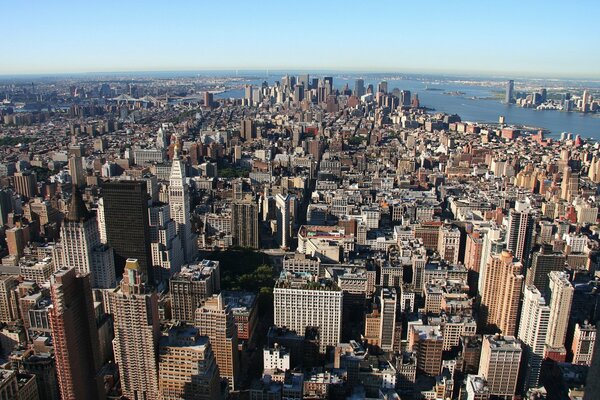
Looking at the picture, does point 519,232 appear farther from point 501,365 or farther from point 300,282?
point 300,282

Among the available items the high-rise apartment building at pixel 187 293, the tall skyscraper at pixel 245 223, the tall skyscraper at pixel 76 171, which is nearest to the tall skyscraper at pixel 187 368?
the high-rise apartment building at pixel 187 293

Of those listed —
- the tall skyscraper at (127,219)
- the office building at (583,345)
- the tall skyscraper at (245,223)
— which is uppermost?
the tall skyscraper at (127,219)

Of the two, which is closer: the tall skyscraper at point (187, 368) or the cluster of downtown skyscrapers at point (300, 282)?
the tall skyscraper at point (187, 368)

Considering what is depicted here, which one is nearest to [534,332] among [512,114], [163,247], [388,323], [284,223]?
[388,323]

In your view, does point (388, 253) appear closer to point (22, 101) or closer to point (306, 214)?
point (306, 214)

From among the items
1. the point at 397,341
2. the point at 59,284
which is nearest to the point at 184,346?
the point at 59,284

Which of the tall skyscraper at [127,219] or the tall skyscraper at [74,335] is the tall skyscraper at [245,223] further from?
the tall skyscraper at [74,335]
